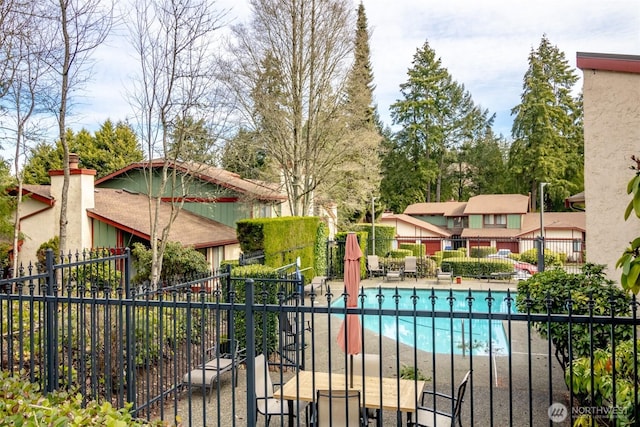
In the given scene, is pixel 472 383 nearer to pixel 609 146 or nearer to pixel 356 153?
pixel 609 146

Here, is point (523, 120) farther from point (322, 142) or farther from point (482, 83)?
point (322, 142)

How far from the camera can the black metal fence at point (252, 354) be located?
3.89 m

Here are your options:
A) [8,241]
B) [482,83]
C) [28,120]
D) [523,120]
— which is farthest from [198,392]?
[482,83]

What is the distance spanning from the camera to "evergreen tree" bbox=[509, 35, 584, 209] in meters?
37.6

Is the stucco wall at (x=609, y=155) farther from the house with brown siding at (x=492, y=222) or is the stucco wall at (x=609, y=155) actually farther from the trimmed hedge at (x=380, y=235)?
the house with brown siding at (x=492, y=222)

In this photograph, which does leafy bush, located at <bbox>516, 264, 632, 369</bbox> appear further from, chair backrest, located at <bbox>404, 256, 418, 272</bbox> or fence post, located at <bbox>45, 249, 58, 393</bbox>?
chair backrest, located at <bbox>404, 256, 418, 272</bbox>

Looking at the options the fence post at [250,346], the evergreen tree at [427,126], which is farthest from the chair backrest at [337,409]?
the evergreen tree at [427,126]

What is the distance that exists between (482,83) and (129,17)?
41258 millimetres

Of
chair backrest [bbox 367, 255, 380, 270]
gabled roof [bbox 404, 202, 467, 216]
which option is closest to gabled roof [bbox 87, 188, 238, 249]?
chair backrest [bbox 367, 255, 380, 270]

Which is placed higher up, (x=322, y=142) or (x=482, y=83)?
(x=482, y=83)

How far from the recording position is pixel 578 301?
6113 mm

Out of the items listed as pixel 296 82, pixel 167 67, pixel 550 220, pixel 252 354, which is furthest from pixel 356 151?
pixel 550 220

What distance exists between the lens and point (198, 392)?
7.26 metres

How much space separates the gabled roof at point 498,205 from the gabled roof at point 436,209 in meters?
1.75
